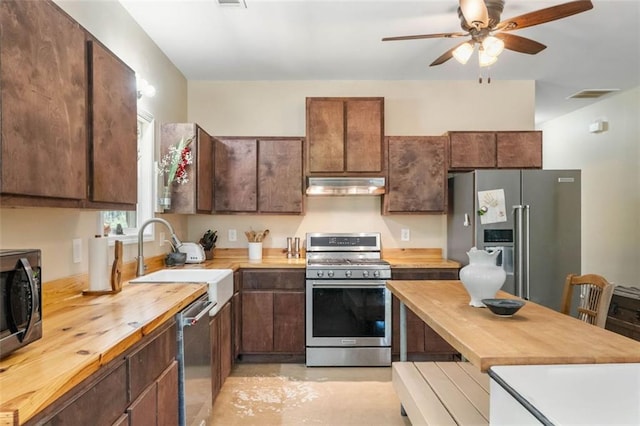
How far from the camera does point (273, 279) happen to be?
3510 mm

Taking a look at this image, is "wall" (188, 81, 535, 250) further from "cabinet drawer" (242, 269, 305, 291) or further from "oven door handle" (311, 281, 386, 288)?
"oven door handle" (311, 281, 386, 288)

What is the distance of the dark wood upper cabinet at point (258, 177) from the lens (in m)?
3.81

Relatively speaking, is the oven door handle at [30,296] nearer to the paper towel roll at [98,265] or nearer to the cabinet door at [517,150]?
the paper towel roll at [98,265]

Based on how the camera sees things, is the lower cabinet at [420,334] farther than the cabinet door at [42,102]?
Yes

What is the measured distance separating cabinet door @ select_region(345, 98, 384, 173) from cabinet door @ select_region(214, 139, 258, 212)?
3.05 feet

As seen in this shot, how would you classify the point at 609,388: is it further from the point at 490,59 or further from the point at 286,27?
the point at 286,27

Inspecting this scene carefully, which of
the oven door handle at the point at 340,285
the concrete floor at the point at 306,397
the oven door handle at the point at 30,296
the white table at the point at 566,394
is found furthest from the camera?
the oven door handle at the point at 340,285

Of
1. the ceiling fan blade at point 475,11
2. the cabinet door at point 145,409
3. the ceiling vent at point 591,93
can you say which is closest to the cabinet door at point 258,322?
the cabinet door at point 145,409

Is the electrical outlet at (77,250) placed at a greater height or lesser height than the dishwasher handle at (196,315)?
greater

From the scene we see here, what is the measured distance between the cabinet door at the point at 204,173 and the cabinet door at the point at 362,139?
1.31 m

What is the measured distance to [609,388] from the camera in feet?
3.77

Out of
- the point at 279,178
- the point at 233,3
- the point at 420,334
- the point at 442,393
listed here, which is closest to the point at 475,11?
the point at 233,3

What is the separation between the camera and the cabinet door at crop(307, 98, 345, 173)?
3.73 metres

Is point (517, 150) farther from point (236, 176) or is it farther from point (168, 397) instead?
point (168, 397)
